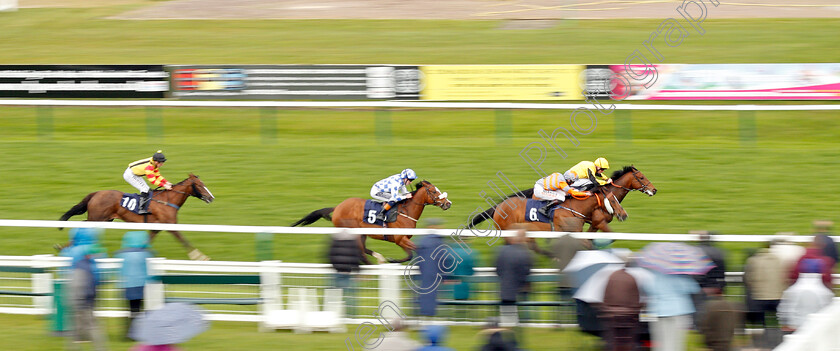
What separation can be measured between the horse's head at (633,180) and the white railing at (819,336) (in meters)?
4.80

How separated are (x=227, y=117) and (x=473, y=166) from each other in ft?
15.3

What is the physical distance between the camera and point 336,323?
7.52 metres

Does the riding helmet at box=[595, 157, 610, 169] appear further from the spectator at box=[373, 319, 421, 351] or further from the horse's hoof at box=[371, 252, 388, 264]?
the spectator at box=[373, 319, 421, 351]

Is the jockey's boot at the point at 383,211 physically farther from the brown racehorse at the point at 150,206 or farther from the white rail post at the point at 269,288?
the white rail post at the point at 269,288

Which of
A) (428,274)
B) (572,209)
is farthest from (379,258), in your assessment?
(428,274)

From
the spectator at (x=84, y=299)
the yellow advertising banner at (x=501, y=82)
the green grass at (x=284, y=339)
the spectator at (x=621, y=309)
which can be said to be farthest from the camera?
the yellow advertising banner at (x=501, y=82)

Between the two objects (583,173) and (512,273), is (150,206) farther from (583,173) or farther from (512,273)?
(512,273)

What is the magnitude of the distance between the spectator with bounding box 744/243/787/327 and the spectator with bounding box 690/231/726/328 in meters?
0.18

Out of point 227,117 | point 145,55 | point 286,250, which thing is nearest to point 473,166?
point 286,250

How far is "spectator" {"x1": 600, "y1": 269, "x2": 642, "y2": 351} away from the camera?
20.5ft

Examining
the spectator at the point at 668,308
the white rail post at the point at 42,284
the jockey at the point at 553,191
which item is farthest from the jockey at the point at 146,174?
the spectator at the point at 668,308

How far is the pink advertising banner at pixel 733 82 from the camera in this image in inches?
555

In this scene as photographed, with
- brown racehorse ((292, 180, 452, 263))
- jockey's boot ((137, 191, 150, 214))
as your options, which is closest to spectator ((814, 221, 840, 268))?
brown racehorse ((292, 180, 452, 263))

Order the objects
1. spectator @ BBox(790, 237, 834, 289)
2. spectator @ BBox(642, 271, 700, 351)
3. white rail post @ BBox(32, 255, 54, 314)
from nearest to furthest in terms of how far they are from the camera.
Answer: spectator @ BBox(642, 271, 700, 351) → spectator @ BBox(790, 237, 834, 289) → white rail post @ BBox(32, 255, 54, 314)
